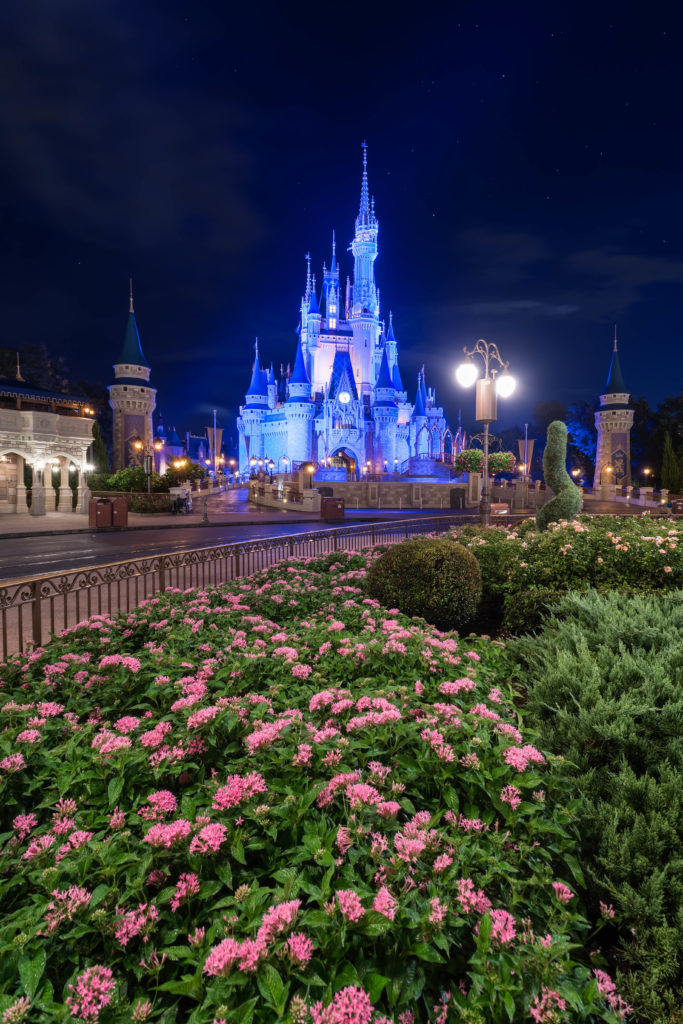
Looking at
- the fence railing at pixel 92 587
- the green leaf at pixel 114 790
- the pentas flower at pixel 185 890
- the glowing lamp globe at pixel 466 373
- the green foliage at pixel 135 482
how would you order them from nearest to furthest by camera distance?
the pentas flower at pixel 185 890 < the green leaf at pixel 114 790 < the fence railing at pixel 92 587 < the glowing lamp globe at pixel 466 373 < the green foliage at pixel 135 482

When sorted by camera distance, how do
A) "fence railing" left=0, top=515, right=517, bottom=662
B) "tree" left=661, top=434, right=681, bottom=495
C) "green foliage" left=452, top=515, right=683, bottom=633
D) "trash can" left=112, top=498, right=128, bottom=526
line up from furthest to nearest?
"tree" left=661, top=434, right=681, bottom=495
"trash can" left=112, top=498, right=128, bottom=526
"green foliage" left=452, top=515, right=683, bottom=633
"fence railing" left=0, top=515, right=517, bottom=662

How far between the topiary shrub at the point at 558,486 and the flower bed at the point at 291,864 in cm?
994

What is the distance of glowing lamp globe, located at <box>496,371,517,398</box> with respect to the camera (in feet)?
40.4

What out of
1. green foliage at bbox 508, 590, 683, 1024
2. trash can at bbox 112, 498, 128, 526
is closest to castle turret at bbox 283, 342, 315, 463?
trash can at bbox 112, 498, 128, 526

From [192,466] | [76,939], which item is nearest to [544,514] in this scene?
[76,939]

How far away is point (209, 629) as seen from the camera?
16.5 ft

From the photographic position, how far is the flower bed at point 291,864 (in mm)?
1587

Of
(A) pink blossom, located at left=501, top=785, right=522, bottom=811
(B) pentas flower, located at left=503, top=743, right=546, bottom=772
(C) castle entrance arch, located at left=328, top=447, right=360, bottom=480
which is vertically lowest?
(A) pink blossom, located at left=501, top=785, right=522, bottom=811

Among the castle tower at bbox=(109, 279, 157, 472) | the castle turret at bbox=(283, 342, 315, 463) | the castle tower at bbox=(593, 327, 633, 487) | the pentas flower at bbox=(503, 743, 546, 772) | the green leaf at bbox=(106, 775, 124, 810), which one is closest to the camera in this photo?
the green leaf at bbox=(106, 775, 124, 810)

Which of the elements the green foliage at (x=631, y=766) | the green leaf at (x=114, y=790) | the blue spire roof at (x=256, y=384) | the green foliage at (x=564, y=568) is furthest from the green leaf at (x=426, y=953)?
the blue spire roof at (x=256, y=384)

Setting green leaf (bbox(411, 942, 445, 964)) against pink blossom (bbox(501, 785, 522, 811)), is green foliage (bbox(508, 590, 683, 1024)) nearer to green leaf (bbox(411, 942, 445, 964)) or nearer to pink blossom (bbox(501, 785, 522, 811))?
pink blossom (bbox(501, 785, 522, 811))

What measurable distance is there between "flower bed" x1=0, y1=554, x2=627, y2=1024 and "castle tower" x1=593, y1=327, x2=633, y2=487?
199 ft

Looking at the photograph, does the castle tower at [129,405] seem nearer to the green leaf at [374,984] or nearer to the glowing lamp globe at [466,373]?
the glowing lamp globe at [466,373]

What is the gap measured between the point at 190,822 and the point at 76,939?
1.61ft
